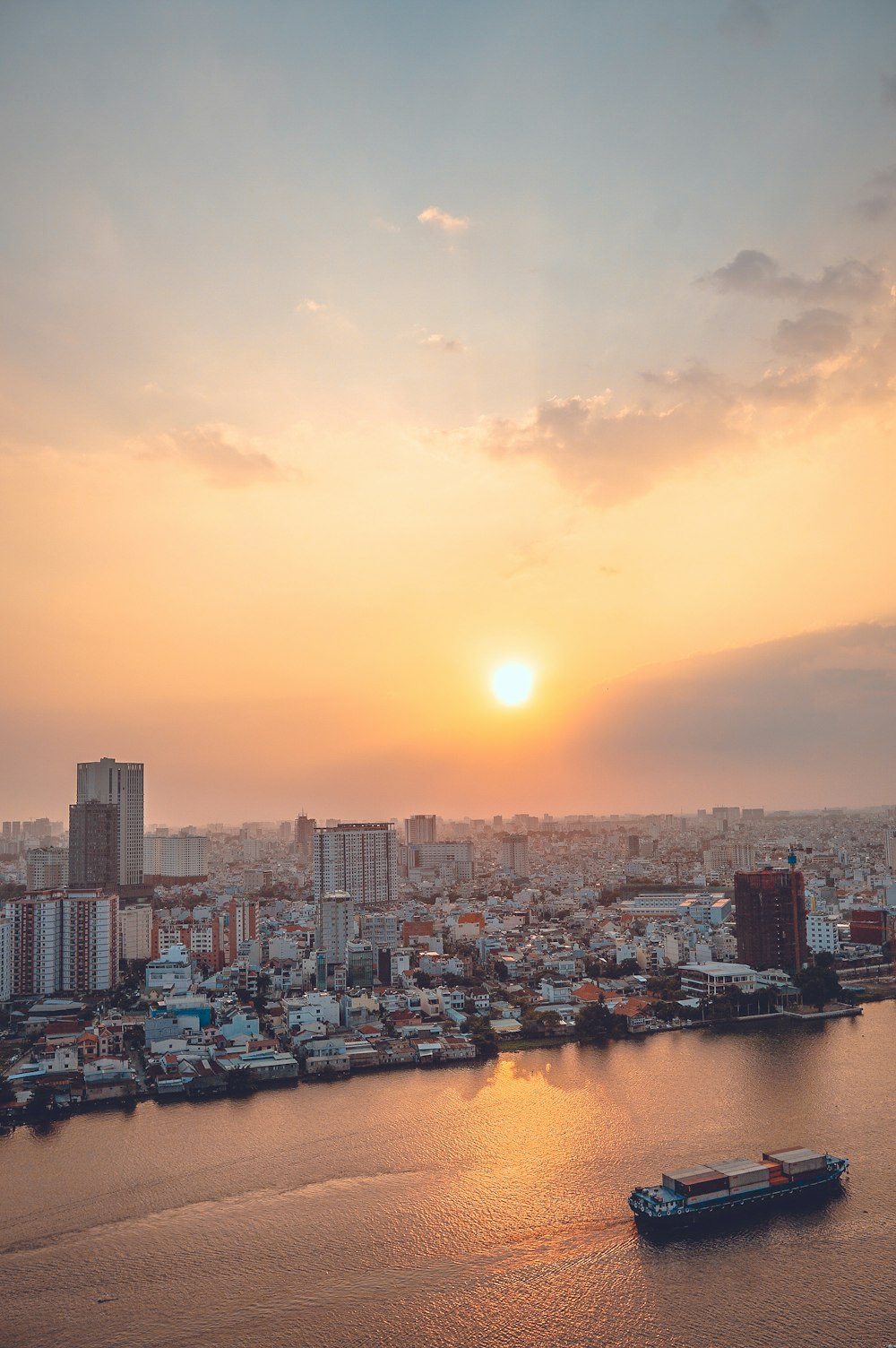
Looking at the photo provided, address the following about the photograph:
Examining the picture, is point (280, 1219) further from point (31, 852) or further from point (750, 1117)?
point (31, 852)

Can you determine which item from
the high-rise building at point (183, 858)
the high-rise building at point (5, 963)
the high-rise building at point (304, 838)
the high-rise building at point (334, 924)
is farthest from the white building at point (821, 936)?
the high-rise building at point (304, 838)

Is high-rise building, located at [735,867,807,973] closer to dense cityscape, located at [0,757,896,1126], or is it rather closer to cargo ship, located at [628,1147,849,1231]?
dense cityscape, located at [0,757,896,1126]

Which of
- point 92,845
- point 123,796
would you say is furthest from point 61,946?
point 123,796

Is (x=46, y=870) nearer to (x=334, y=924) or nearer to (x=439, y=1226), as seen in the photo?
(x=334, y=924)

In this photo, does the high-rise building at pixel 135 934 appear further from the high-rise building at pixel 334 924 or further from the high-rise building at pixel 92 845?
the high-rise building at pixel 92 845

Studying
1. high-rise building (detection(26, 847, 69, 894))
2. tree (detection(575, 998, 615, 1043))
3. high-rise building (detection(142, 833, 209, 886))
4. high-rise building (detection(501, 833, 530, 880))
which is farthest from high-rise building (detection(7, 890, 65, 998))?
high-rise building (detection(501, 833, 530, 880))
